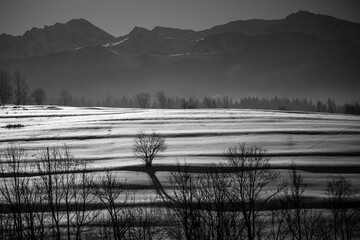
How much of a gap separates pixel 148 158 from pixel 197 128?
21899mm

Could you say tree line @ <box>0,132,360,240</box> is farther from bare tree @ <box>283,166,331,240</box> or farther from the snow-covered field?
the snow-covered field

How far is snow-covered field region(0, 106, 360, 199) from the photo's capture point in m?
40.6

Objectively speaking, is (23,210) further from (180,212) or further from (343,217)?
(343,217)

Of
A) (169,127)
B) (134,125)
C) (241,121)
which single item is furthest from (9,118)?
(241,121)

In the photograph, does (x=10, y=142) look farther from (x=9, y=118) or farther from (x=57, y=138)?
(x=9, y=118)

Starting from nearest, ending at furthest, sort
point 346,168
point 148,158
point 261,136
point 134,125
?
point 346,168, point 148,158, point 261,136, point 134,125

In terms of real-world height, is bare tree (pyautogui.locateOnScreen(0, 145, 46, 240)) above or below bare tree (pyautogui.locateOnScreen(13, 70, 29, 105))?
below

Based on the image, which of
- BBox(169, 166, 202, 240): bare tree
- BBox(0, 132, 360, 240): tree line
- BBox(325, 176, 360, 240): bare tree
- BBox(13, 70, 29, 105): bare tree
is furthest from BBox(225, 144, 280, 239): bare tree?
BBox(13, 70, 29, 105): bare tree

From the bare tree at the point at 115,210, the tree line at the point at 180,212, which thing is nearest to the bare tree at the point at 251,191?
the tree line at the point at 180,212

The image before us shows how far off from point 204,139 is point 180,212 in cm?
3818

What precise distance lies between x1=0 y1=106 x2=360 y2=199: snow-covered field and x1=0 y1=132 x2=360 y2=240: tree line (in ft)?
11.6

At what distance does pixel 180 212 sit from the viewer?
16422 millimetres

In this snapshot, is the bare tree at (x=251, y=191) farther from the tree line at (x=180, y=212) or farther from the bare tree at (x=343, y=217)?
the bare tree at (x=343, y=217)

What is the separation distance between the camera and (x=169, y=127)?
64.6m
